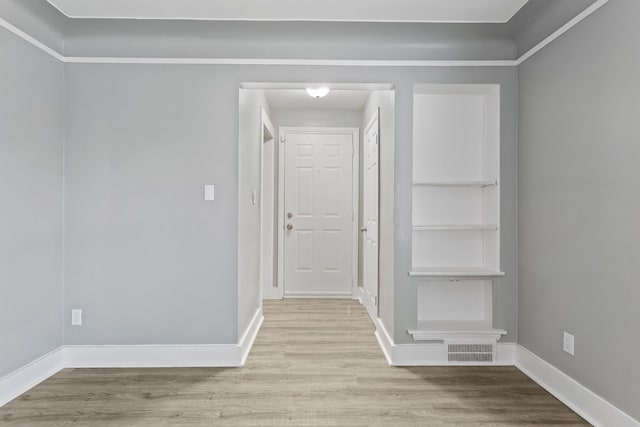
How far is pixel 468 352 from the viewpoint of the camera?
10.3 ft

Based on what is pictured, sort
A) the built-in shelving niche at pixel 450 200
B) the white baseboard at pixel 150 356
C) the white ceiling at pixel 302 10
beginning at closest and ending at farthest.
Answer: the white ceiling at pixel 302 10
the white baseboard at pixel 150 356
the built-in shelving niche at pixel 450 200

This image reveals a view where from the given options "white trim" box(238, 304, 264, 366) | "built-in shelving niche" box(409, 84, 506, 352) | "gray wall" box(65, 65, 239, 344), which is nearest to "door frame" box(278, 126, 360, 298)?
"white trim" box(238, 304, 264, 366)

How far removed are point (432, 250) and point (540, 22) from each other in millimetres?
1768

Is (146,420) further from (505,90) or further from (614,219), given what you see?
(505,90)

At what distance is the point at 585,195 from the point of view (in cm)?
234

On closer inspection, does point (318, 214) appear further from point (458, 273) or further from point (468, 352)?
point (468, 352)

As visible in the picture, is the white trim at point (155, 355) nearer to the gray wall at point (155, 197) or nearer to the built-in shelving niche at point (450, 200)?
the gray wall at point (155, 197)

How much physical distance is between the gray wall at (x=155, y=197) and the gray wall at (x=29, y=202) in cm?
12

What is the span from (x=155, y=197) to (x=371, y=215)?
2.39 metres

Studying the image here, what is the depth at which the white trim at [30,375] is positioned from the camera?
8.16 feet

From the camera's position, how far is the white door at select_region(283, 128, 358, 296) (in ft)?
17.9

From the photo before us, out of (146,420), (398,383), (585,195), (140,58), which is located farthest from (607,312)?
(140,58)

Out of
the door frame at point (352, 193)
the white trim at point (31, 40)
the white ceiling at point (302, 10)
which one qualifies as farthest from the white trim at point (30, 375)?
the door frame at point (352, 193)

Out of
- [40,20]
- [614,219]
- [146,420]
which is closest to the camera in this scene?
[614,219]
